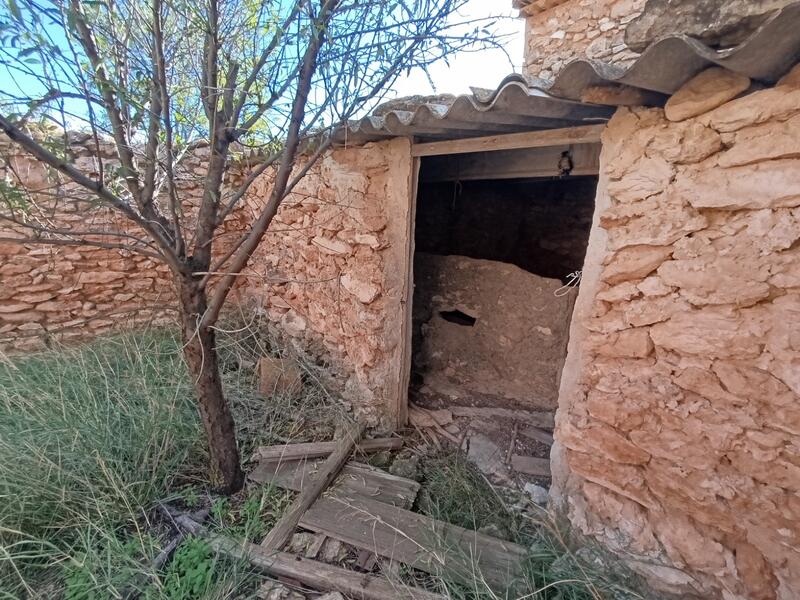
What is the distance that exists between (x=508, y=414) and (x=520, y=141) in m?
2.34

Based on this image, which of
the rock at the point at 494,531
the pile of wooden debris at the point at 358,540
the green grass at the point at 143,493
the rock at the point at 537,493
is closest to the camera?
the green grass at the point at 143,493

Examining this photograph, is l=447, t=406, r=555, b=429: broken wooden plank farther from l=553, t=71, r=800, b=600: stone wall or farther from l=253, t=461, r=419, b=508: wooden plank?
l=553, t=71, r=800, b=600: stone wall

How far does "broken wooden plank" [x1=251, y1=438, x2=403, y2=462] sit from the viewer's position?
280cm

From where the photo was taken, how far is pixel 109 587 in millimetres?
1819

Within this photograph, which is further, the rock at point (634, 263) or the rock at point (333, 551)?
the rock at point (333, 551)

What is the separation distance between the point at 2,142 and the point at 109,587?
3883 mm

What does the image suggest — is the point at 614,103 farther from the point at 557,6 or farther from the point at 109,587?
the point at 557,6

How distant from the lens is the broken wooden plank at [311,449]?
110 inches

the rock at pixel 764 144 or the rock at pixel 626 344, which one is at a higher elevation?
the rock at pixel 764 144

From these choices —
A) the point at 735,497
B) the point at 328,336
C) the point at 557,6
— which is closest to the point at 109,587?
the point at 328,336

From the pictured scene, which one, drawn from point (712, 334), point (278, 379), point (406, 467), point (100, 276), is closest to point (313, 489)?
point (406, 467)

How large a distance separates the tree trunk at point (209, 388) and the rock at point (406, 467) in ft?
3.42

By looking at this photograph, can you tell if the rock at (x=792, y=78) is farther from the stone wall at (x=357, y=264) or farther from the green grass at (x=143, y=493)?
the green grass at (x=143, y=493)

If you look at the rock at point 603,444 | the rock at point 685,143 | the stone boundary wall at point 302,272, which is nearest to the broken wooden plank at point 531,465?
the rock at point 603,444
